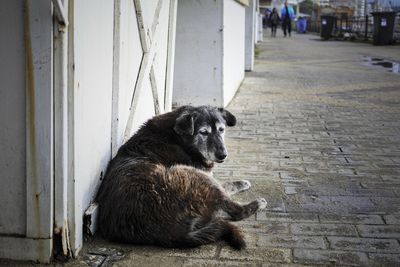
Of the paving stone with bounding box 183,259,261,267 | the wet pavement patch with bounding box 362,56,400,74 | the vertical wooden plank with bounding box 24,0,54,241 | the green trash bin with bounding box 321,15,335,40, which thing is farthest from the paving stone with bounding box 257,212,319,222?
the green trash bin with bounding box 321,15,335,40

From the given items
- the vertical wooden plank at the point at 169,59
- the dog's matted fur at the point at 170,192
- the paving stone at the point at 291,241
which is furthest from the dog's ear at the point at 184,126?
the vertical wooden plank at the point at 169,59

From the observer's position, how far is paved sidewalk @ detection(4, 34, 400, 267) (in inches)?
168

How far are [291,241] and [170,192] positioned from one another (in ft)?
3.39

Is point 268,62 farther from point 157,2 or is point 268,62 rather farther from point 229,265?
point 229,265

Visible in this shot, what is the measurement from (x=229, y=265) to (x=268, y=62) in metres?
16.8

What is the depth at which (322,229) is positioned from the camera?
4793mm

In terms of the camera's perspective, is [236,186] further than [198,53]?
No

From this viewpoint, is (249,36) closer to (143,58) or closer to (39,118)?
(143,58)

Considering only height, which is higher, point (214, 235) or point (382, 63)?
point (382, 63)

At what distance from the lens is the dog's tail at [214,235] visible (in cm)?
430

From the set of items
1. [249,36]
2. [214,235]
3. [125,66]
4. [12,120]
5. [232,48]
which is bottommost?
[214,235]

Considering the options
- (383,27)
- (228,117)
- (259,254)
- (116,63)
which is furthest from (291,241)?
(383,27)

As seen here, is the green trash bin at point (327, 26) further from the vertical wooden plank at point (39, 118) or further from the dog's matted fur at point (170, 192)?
the vertical wooden plank at point (39, 118)

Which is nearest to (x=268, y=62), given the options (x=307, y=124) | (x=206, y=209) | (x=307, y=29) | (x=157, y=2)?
(x=307, y=124)
